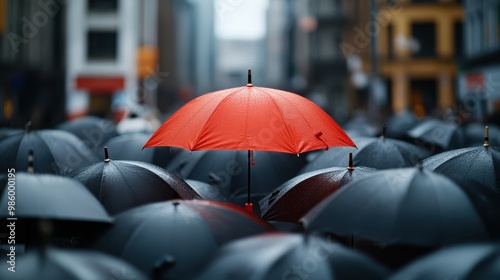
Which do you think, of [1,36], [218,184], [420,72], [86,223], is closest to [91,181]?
[86,223]

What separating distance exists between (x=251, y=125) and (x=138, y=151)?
157 inches

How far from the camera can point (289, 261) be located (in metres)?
4.64

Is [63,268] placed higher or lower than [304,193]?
higher

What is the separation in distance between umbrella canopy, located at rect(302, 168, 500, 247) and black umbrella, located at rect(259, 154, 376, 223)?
170 centimetres

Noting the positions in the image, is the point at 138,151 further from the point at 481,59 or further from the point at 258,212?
the point at 481,59

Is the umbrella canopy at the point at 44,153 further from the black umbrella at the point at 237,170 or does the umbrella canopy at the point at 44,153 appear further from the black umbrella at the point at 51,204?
the black umbrella at the point at 51,204

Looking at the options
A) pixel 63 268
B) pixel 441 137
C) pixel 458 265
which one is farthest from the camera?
pixel 441 137

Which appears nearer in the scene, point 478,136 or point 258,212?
point 258,212

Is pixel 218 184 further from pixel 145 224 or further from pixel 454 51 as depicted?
pixel 454 51

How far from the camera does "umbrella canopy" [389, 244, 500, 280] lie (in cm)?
450

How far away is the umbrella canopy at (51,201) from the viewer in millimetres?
5617

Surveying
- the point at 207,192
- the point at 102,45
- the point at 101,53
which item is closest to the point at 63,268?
the point at 207,192

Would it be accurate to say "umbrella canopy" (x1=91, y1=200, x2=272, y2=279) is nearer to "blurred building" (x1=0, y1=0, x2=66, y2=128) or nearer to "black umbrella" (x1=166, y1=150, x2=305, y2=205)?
"black umbrella" (x1=166, y1=150, x2=305, y2=205)

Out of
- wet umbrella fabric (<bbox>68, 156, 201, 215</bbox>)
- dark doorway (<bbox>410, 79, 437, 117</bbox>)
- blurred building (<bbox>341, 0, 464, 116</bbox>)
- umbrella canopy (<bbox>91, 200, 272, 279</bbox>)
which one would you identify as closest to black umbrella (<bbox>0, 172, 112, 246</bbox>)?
umbrella canopy (<bbox>91, 200, 272, 279</bbox>)
